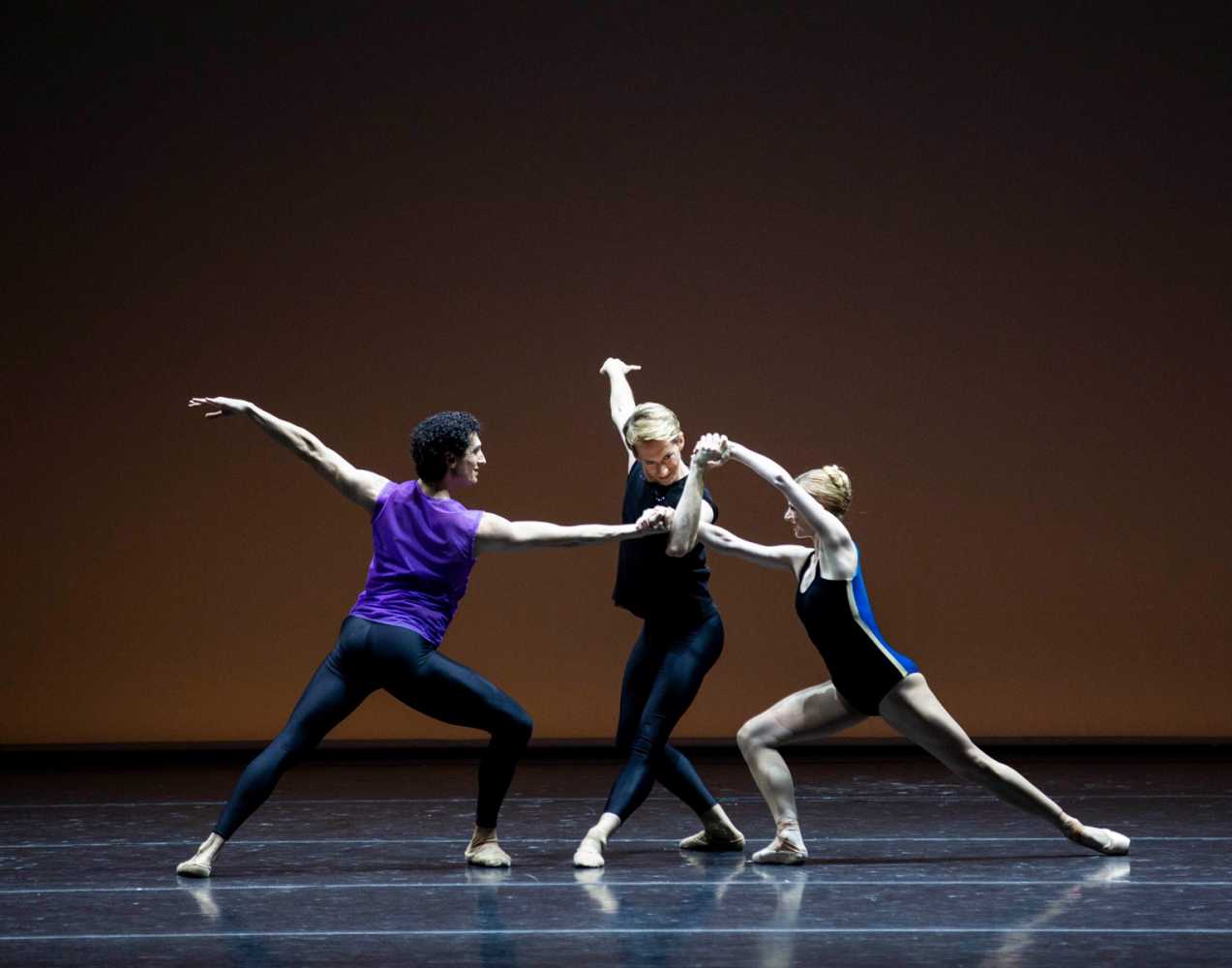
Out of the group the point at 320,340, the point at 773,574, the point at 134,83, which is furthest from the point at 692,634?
the point at 134,83

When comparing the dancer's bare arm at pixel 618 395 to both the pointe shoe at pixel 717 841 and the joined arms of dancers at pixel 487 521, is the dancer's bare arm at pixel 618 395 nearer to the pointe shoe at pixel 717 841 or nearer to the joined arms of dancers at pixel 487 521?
the joined arms of dancers at pixel 487 521

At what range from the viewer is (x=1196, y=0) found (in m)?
7.36

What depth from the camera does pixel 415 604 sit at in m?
→ 4.25

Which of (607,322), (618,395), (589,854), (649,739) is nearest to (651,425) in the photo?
(618,395)

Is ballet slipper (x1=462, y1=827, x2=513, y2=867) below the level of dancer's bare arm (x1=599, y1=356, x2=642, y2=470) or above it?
below

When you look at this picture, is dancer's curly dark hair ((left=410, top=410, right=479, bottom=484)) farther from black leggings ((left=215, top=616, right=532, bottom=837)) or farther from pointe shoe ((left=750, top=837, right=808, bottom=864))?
pointe shoe ((left=750, top=837, right=808, bottom=864))

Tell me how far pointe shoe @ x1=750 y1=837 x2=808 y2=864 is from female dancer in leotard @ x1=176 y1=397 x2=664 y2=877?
2.16ft

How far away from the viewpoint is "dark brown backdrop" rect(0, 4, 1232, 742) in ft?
24.2

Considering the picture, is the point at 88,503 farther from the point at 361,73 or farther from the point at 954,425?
the point at 954,425

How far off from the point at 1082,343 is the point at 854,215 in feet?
3.65

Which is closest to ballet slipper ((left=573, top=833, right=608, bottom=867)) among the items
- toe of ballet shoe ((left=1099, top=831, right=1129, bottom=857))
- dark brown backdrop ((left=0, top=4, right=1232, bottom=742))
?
toe of ballet shoe ((left=1099, top=831, right=1129, bottom=857))

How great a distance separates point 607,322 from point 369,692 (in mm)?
3468

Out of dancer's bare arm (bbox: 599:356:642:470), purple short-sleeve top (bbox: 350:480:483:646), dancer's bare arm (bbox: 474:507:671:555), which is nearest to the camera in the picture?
dancer's bare arm (bbox: 474:507:671:555)

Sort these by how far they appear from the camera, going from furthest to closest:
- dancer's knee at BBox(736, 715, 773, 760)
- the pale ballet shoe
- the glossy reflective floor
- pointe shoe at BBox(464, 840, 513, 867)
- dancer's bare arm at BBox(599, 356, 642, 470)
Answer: dancer's bare arm at BBox(599, 356, 642, 470) → the pale ballet shoe → dancer's knee at BBox(736, 715, 773, 760) → pointe shoe at BBox(464, 840, 513, 867) → the glossy reflective floor
